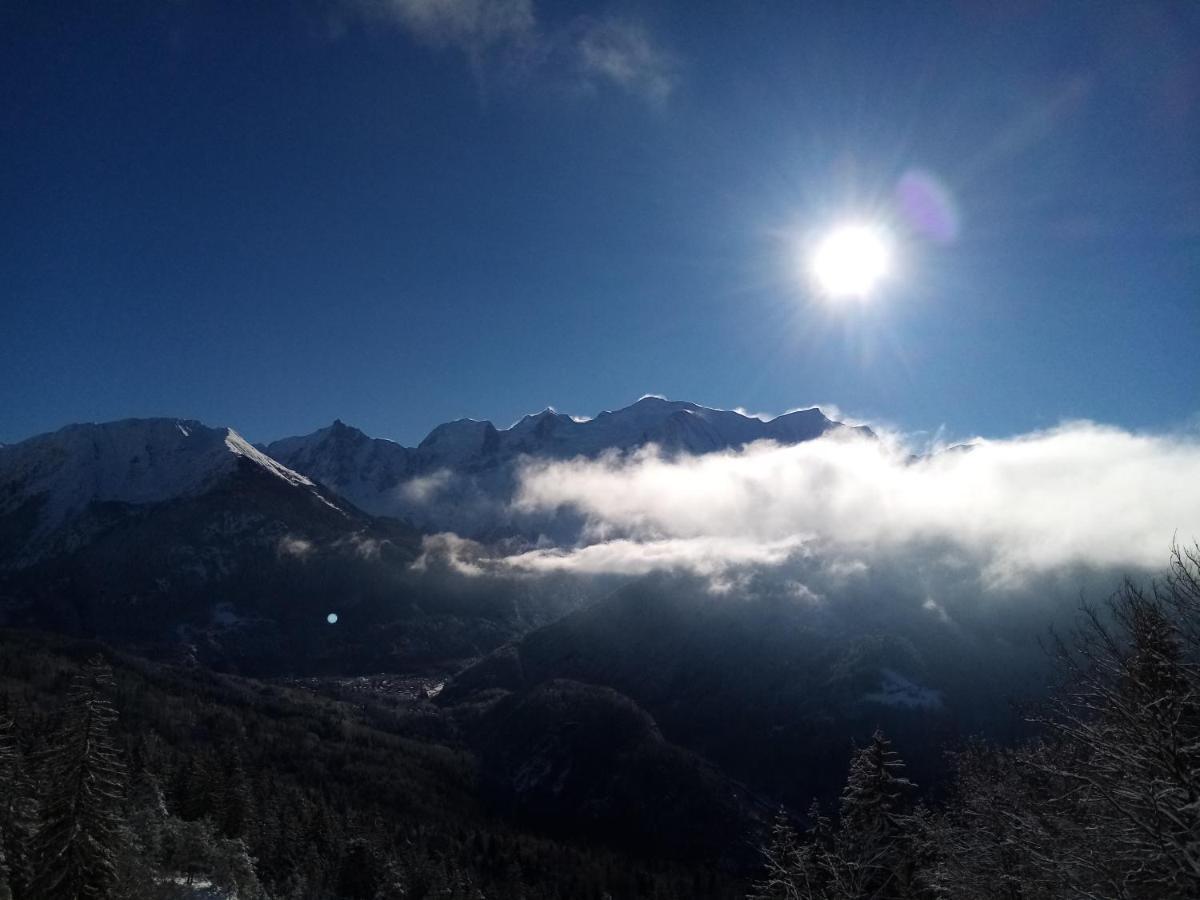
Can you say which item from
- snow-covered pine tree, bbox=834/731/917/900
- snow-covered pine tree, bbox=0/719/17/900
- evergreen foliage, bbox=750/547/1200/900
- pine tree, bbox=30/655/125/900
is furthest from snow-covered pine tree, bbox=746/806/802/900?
snow-covered pine tree, bbox=0/719/17/900

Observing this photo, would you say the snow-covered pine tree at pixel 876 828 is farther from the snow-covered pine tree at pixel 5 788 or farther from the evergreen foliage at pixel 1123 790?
the snow-covered pine tree at pixel 5 788

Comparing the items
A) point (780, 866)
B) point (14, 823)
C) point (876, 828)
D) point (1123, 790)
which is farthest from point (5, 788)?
point (1123, 790)

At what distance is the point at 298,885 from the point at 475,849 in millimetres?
94182

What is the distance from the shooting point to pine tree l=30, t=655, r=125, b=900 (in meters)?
34.8

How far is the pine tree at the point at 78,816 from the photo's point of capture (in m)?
34.8

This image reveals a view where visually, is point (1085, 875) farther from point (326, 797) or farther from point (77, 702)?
point (326, 797)

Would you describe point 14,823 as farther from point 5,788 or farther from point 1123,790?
point 1123,790

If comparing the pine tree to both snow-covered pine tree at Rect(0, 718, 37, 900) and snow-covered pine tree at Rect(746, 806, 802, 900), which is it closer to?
snow-covered pine tree at Rect(0, 718, 37, 900)

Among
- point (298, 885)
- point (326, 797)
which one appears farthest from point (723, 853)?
point (298, 885)

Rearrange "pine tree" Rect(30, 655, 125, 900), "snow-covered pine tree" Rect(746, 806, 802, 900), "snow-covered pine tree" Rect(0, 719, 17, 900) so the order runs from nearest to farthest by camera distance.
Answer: "pine tree" Rect(30, 655, 125, 900) < "snow-covered pine tree" Rect(746, 806, 802, 900) < "snow-covered pine tree" Rect(0, 719, 17, 900)

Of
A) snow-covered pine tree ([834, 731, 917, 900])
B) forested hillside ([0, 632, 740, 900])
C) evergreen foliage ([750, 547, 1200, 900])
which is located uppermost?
evergreen foliage ([750, 547, 1200, 900])

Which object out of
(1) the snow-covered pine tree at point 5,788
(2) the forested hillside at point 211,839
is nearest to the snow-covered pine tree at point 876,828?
(2) the forested hillside at point 211,839

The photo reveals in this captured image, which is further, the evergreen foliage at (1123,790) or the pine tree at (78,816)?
the pine tree at (78,816)

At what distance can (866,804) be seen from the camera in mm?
36312
